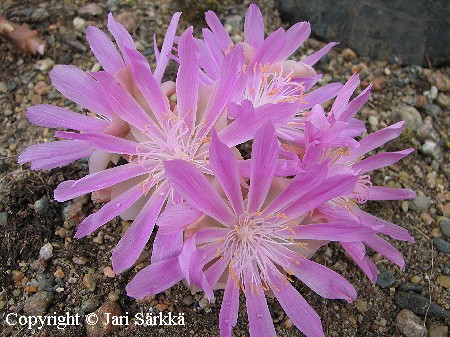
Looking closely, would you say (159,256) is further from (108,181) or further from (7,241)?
(7,241)

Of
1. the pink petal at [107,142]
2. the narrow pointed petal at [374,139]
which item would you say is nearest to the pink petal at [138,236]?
the pink petal at [107,142]

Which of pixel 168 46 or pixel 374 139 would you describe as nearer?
pixel 168 46

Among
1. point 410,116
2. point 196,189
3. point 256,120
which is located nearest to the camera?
point 196,189

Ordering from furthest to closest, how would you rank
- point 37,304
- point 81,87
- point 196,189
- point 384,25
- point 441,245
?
1. point 384,25
2. point 441,245
3. point 37,304
4. point 81,87
5. point 196,189

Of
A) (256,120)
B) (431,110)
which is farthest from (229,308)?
(431,110)

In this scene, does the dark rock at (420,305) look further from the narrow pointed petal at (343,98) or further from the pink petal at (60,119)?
the pink petal at (60,119)

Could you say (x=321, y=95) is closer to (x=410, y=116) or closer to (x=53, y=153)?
(x=410, y=116)

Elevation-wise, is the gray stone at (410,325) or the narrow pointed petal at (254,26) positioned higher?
the narrow pointed petal at (254,26)
